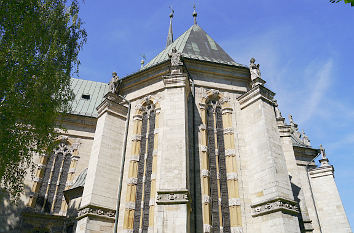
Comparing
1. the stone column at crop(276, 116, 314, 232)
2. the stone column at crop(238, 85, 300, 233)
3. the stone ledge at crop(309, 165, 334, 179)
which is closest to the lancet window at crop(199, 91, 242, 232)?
the stone column at crop(238, 85, 300, 233)

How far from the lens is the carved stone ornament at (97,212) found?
1250 centimetres

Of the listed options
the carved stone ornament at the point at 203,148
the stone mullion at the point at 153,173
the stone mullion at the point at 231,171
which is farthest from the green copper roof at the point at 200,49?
the carved stone ornament at the point at 203,148

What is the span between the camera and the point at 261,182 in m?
12.5

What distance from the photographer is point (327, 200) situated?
20.0 meters

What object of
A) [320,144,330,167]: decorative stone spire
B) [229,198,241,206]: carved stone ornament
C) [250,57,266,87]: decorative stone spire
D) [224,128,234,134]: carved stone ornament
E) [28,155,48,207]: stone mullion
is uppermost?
[250,57,266,87]: decorative stone spire

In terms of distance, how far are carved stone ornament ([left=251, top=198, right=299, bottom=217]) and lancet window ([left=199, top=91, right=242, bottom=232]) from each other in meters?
1.10

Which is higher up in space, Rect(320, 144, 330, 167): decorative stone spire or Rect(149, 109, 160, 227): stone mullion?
Rect(320, 144, 330, 167): decorative stone spire

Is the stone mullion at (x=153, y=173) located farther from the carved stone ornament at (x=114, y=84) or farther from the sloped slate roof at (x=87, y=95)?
the sloped slate roof at (x=87, y=95)

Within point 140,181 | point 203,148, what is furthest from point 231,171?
point 140,181

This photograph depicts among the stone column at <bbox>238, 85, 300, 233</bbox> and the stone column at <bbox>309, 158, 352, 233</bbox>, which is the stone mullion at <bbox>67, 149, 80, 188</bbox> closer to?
the stone column at <bbox>238, 85, 300, 233</bbox>

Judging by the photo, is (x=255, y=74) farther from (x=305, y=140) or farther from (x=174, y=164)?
(x=305, y=140)

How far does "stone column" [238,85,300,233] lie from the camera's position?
36.8 ft

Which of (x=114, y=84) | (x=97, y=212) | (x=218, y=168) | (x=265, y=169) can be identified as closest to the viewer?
(x=265, y=169)

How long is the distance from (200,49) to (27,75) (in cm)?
1061
